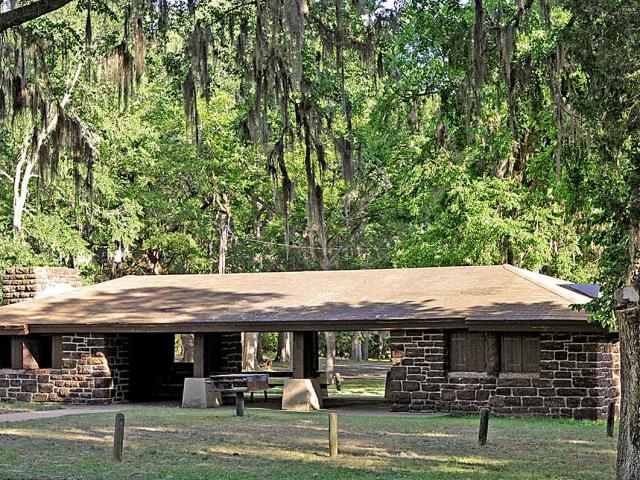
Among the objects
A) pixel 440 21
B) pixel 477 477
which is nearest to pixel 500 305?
pixel 440 21

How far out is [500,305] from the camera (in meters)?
22.0

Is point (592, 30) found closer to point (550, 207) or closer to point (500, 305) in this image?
point (500, 305)

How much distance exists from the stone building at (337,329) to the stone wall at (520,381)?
0.9 inches

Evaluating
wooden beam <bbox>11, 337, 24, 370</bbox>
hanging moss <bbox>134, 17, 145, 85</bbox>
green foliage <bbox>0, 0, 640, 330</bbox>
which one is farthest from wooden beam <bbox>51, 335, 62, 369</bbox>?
hanging moss <bbox>134, 17, 145, 85</bbox>

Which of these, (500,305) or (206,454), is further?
(500,305)

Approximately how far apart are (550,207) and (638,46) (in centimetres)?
1961

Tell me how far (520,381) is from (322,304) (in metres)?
4.77

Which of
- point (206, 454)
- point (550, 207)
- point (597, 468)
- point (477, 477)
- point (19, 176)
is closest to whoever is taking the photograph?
point (477, 477)

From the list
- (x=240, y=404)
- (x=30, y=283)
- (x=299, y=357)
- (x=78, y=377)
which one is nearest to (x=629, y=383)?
(x=240, y=404)

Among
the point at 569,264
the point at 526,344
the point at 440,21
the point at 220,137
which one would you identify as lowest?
the point at 526,344

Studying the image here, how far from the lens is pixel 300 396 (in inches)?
927

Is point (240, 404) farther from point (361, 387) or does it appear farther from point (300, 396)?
point (361, 387)

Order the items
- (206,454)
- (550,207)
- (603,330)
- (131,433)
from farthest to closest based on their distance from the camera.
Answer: (550,207)
(603,330)
(131,433)
(206,454)

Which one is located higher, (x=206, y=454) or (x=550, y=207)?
(x=550, y=207)
